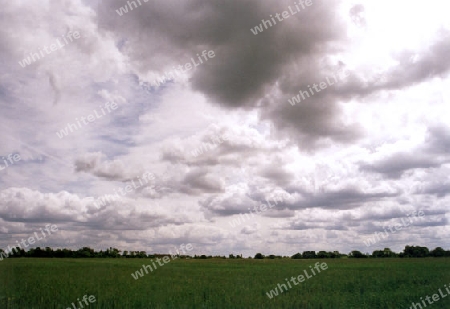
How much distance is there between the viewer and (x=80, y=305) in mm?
15562

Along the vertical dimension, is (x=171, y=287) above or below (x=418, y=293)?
above

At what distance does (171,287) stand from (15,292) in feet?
25.7

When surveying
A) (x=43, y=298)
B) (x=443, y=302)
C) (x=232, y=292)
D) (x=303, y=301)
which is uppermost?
(x=43, y=298)

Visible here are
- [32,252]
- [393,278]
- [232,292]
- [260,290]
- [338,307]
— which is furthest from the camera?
[32,252]

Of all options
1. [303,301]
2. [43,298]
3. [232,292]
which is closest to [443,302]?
[303,301]

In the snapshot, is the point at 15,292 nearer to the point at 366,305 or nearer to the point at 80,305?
the point at 80,305

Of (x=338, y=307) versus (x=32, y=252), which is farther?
(x=32, y=252)

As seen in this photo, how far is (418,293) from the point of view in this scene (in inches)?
716

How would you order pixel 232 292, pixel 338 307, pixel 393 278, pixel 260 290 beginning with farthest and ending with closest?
pixel 393 278 < pixel 260 290 < pixel 232 292 < pixel 338 307

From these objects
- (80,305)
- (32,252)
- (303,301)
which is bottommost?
(303,301)

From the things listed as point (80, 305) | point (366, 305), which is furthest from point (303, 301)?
point (80, 305)

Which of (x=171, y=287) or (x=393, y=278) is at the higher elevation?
(x=171, y=287)

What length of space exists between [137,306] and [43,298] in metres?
5.06

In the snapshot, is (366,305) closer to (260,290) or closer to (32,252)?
(260,290)
